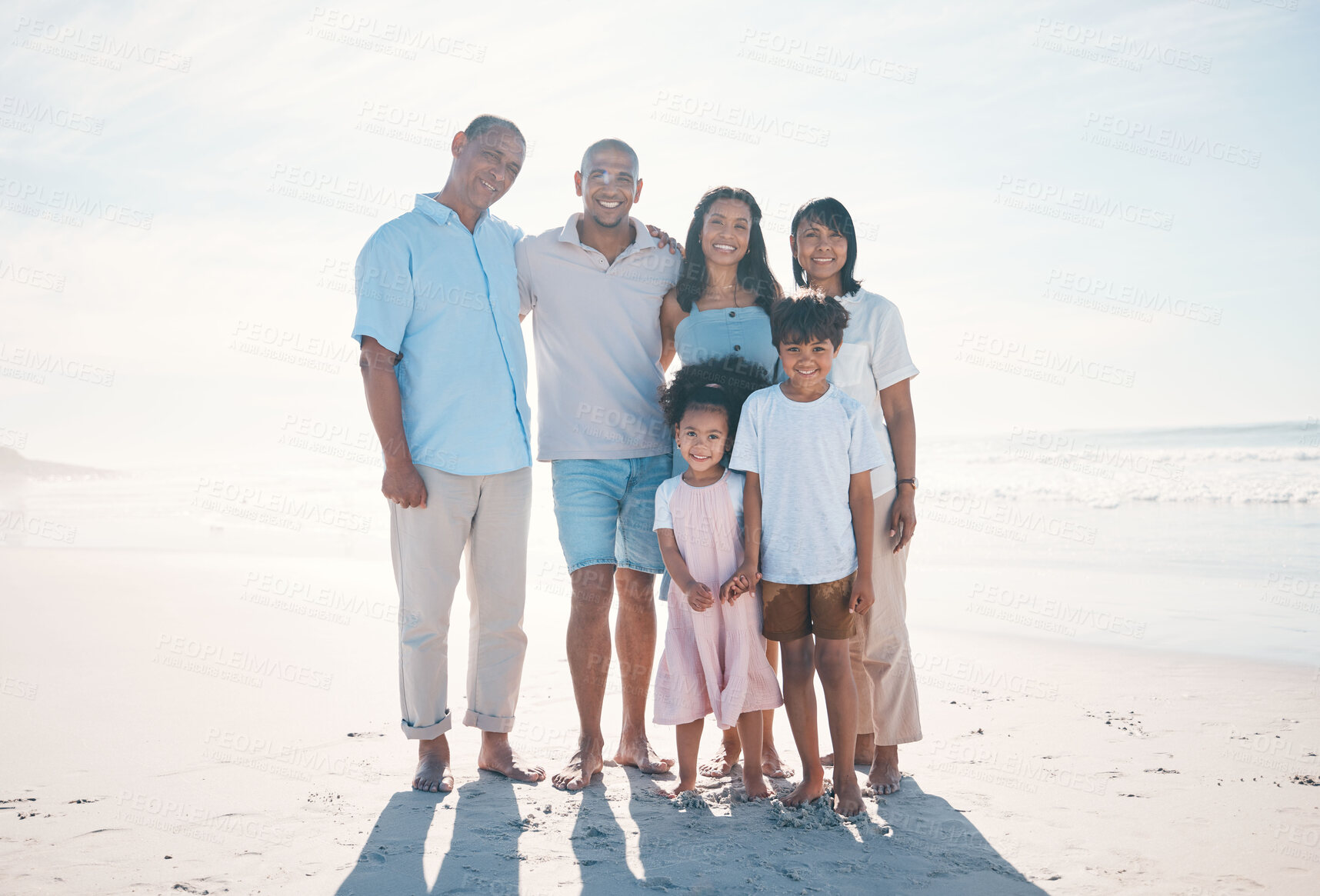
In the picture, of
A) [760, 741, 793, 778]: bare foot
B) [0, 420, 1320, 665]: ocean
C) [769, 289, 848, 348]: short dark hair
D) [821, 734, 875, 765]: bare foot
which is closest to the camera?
[769, 289, 848, 348]: short dark hair

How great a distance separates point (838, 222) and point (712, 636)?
63.9 inches

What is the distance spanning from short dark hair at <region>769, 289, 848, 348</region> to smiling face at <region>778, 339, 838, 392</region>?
0.01 m

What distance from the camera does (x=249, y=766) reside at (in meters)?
3.25

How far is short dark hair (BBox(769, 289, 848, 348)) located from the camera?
2947mm

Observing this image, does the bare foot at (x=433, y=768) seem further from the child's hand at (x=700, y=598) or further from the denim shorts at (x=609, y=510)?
the child's hand at (x=700, y=598)

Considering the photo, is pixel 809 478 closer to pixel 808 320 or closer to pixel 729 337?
pixel 808 320

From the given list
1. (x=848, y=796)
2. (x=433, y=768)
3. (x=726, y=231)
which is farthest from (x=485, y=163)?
(x=848, y=796)

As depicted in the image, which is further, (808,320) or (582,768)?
(582,768)

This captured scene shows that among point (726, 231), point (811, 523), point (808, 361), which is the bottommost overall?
point (811, 523)

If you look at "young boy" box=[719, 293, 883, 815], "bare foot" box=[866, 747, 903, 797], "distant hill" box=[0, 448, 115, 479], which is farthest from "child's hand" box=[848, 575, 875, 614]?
"distant hill" box=[0, 448, 115, 479]

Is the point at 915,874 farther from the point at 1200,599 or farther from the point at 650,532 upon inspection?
the point at 1200,599

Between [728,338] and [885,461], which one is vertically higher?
[728,338]

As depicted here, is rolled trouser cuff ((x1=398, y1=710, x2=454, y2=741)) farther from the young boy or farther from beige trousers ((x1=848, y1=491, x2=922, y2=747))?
beige trousers ((x1=848, y1=491, x2=922, y2=747))

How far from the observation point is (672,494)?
3158mm
